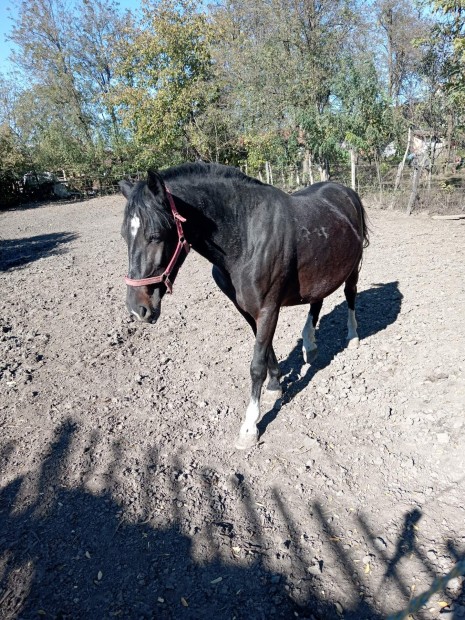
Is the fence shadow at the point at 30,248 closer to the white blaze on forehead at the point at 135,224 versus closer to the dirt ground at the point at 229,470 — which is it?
the dirt ground at the point at 229,470

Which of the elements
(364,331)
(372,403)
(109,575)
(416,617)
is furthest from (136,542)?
(364,331)

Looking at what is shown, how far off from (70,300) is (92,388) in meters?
3.29

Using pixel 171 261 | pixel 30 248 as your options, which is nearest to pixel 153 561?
pixel 171 261

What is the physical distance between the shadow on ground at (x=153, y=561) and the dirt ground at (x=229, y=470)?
0.03 ft

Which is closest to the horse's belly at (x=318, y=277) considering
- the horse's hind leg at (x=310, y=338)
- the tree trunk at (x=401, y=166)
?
the horse's hind leg at (x=310, y=338)

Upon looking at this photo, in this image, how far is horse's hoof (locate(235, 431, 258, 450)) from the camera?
3137mm

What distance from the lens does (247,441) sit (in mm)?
3152

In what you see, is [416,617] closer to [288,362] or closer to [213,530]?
[213,530]

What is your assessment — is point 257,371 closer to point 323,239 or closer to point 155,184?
point 323,239

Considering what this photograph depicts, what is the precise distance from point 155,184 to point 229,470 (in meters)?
2.19

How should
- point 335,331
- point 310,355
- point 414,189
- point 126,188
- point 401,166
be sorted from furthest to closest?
point 401,166 < point 414,189 < point 335,331 < point 310,355 < point 126,188

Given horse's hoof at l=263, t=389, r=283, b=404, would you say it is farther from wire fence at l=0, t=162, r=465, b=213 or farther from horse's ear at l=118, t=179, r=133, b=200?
wire fence at l=0, t=162, r=465, b=213

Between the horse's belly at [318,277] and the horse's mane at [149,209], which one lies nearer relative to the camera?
the horse's mane at [149,209]

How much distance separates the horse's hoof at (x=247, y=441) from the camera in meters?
3.14
